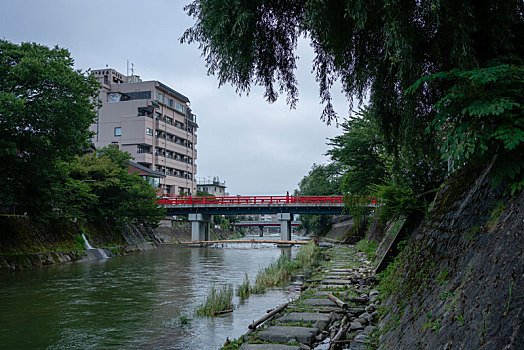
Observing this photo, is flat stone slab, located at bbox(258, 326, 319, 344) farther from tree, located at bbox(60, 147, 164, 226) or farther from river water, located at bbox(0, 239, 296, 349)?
tree, located at bbox(60, 147, 164, 226)

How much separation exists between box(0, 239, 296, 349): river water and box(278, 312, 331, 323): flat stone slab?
1.29 meters

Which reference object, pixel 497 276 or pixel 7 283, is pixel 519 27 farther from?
pixel 7 283

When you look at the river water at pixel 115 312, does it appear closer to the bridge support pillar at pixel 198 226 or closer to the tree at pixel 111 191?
the tree at pixel 111 191

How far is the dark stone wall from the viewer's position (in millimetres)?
3248

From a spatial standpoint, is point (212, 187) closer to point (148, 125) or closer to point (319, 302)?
point (148, 125)

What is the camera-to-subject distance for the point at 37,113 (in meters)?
20.7

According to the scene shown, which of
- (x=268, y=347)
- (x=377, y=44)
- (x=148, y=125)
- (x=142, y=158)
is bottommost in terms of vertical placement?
(x=268, y=347)

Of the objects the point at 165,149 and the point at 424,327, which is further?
the point at 165,149

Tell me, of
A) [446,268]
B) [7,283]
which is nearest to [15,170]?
[7,283]

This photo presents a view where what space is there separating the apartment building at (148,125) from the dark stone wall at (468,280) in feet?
220

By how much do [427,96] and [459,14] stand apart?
2.34m

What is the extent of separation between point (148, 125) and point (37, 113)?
5041cm

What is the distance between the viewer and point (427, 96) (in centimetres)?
830

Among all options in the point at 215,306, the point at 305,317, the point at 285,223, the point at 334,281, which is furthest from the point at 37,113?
the point at 285,223
